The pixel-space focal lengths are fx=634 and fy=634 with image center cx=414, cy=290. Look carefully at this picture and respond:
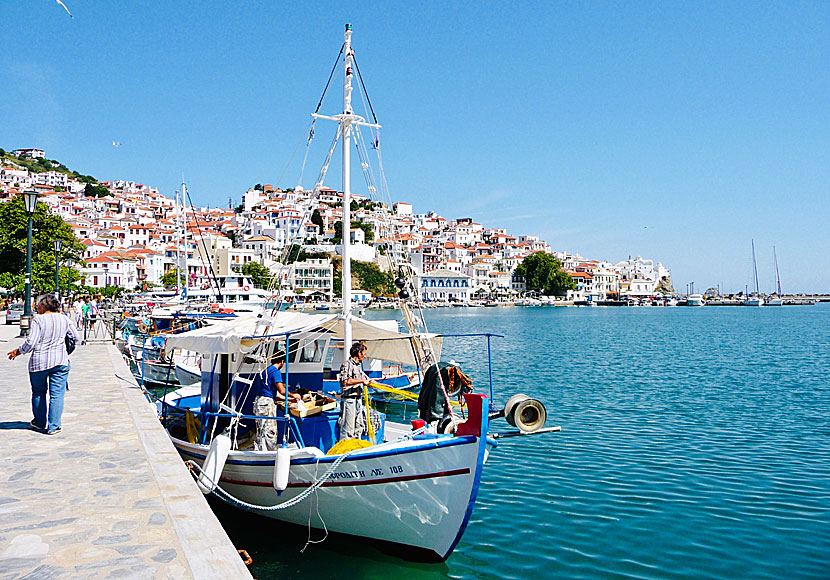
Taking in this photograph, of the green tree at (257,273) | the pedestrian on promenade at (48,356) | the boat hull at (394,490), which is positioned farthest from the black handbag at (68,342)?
the green tree at (257,273)

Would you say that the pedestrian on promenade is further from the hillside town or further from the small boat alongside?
the small boat alongside

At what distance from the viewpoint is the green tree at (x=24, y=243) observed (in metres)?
44.3

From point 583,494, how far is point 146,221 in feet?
472

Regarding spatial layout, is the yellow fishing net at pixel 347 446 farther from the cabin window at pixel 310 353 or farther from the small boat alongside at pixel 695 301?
the small boat alongside at pixel 695 301

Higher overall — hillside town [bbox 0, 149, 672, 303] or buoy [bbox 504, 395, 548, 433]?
hillside town [bbox 0, 149, 672, 303]

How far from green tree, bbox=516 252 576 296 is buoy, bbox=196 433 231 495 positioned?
535ft

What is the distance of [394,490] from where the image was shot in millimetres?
8008

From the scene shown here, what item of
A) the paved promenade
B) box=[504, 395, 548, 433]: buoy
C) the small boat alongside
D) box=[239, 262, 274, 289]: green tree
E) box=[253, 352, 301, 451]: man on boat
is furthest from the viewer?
the small boat alongside

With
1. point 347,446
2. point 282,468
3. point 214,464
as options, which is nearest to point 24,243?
point 214,464

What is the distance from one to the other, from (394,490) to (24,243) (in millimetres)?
46320

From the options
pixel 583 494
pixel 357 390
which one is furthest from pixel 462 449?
pixel 583 494

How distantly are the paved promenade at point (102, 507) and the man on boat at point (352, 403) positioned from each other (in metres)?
2.38

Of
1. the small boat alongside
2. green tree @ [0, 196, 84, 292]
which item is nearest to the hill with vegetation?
green tree @ [0, 196, 84, 292]

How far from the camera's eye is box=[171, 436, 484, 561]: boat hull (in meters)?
7.75
